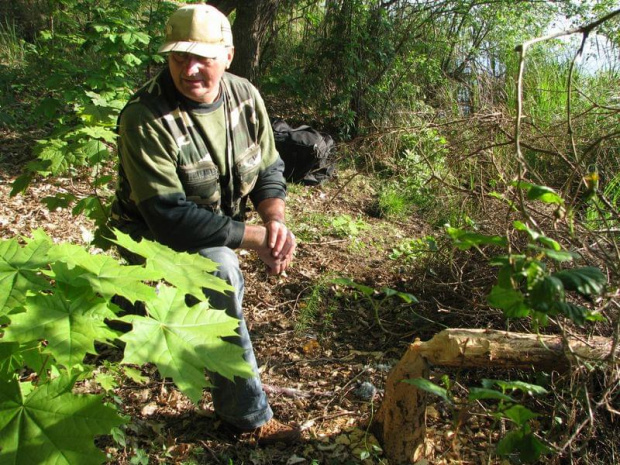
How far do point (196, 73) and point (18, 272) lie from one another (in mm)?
1516

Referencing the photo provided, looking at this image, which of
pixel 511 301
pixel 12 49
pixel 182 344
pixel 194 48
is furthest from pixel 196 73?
pixel 12 49

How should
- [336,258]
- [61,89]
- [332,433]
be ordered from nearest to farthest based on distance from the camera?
[332,433] < [336,258] < [61,89]

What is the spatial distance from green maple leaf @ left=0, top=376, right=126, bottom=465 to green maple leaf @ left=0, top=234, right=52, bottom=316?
181mm

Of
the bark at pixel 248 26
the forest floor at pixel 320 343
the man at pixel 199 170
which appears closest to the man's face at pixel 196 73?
the man at pixel 199 170

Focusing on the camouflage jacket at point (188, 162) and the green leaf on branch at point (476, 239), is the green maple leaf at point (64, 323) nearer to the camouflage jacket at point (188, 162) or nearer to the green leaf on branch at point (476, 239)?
the green leaf on branch at point (476, 239)

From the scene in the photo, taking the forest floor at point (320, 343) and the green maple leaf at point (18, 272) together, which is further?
the forest floor at point (320, 343)

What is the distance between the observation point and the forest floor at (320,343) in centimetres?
251

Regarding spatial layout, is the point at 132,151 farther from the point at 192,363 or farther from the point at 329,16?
the point at 329,16

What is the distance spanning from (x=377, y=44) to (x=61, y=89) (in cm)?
402

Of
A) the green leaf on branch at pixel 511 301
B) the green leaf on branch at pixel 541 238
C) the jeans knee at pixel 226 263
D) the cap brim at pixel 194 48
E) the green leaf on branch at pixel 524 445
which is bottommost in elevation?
the green leaf on branch at pixel 524 445

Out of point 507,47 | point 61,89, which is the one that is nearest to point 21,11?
point 61,89

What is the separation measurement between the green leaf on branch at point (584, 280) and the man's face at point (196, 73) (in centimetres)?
189

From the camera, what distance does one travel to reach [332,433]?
104 inches

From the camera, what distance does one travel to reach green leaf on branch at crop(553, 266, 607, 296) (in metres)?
1.17
